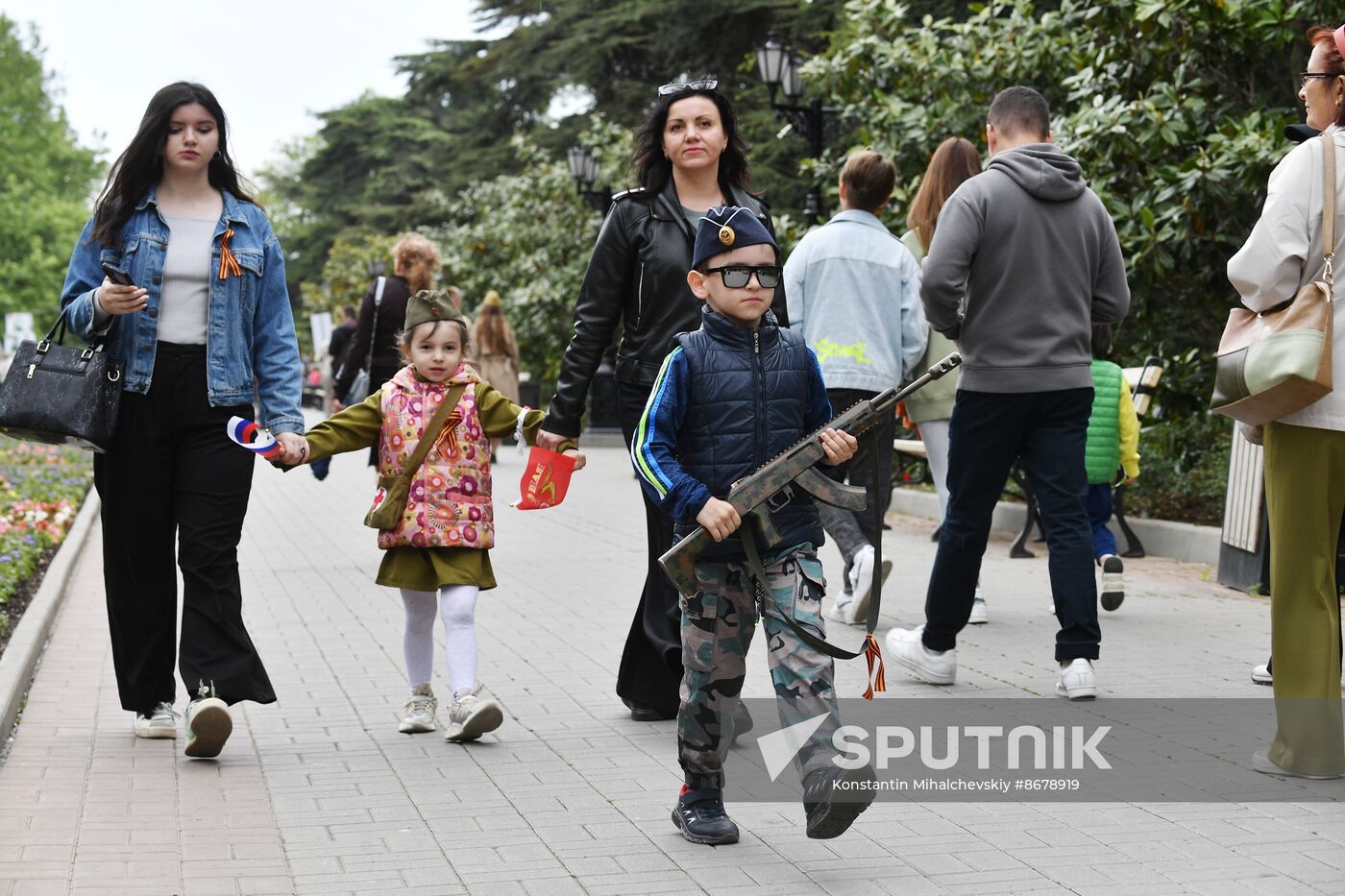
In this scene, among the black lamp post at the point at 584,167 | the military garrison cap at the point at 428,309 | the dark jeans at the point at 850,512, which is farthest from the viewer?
the black lamp post at the point at 584,167

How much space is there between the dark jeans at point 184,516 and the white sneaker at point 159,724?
1.08 feet

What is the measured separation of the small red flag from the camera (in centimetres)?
541

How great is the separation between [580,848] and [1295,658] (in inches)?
83.7

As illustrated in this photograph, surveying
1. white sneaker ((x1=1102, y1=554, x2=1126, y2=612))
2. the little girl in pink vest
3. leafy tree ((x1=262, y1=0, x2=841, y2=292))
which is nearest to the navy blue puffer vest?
the little girl in pink vest

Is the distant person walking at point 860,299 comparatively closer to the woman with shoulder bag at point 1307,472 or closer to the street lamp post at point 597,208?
the woman with shoulder bag at point 1307,472

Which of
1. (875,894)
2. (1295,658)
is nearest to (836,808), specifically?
(875,894)

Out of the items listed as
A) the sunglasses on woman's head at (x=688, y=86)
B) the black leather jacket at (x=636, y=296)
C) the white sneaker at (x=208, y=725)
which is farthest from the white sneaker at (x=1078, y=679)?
the white sneaker at (x=208, y=725)

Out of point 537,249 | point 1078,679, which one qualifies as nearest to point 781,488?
point 1078,679

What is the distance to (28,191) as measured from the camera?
6900cm

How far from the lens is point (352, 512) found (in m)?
15.3

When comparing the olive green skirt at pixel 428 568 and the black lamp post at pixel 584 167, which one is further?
the black lamp post at pixel 584 167

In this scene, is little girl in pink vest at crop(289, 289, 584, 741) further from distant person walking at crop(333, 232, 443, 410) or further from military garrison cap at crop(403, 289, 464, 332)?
distant person walking at crop(333, 232, 443, 410)

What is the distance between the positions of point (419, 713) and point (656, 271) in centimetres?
170

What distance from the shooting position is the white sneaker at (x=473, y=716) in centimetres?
557
